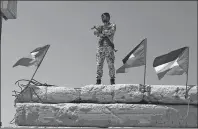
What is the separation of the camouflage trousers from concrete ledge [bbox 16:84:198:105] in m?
1.11

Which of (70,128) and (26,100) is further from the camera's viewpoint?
(26,100)

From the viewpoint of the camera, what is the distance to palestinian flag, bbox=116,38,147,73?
8172mm

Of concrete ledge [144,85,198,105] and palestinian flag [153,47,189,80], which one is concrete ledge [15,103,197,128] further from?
palestinian flag [153,47,189,80]

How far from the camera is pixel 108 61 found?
8727 mm

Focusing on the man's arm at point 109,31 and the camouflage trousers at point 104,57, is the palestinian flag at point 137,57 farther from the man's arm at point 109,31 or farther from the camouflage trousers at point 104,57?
the man's arm at point 109,31

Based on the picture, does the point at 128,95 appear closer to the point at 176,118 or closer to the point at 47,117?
the point at 176,118

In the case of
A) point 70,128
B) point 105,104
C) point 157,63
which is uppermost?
point 157,63

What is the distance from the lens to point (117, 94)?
24.5ft

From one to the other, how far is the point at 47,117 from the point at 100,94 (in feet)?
4.06

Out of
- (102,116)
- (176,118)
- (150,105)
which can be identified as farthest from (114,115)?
(176,118)

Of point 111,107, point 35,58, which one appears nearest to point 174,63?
point 111,107

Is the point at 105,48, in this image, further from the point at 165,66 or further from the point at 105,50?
the point at 165,66

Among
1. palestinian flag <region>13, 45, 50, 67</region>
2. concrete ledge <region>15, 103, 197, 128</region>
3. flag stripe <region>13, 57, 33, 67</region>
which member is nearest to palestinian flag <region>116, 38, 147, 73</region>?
concrete ledge <region>15, 103, 197, 128</region>

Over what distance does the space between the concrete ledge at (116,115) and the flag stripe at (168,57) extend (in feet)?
3.59
